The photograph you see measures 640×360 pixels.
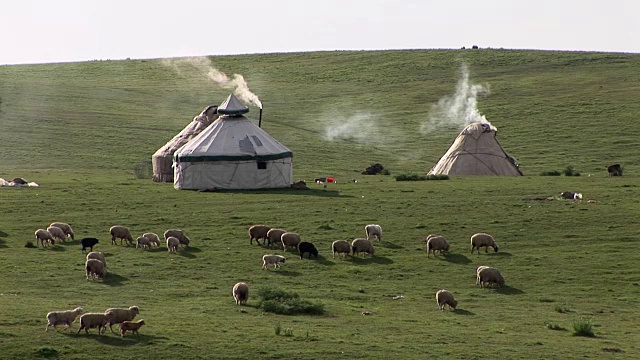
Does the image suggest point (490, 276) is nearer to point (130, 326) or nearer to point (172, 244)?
point (172, 244)

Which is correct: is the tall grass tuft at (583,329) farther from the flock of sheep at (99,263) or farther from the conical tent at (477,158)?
the conical tent at (477,158)

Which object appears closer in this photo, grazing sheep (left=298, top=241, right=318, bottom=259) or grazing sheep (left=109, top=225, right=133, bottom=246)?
grazing sheep (left=298, top=241, right=318, bottom=259)

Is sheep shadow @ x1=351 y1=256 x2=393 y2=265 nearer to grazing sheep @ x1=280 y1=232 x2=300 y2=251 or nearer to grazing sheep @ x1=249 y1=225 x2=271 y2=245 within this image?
grazing sheep @ x1=280 y1=232 x2=300 y2=251

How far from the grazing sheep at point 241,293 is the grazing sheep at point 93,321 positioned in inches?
168

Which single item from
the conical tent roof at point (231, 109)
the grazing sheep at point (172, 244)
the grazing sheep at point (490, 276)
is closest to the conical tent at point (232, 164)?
the conical tent roof at point (231, 109)

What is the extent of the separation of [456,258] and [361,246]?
2569 millimetres

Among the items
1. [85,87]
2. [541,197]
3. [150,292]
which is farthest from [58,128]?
[150,292]

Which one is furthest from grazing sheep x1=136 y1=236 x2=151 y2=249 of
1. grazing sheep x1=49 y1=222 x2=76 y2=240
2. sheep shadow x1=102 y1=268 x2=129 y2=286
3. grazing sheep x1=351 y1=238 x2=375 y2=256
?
grazing sheep x1=351 y1=238 x2=375 y2=256

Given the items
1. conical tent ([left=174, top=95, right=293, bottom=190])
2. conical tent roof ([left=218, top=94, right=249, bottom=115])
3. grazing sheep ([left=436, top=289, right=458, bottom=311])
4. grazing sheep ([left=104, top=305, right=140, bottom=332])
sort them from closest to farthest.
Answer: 1. grazing sheep ([left=104, top=305, right=140, bottom=332])
2. grazing sheep ([left=436, top=289, right=458, bottom=311])
3. conical tent ([left=174, top=95, right=293, bottom=190])
4. conical tent roof ([left=218, top=94, right=249, bottom=115])

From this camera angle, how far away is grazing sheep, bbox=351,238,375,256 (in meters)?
32.8

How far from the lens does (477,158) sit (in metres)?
54.8

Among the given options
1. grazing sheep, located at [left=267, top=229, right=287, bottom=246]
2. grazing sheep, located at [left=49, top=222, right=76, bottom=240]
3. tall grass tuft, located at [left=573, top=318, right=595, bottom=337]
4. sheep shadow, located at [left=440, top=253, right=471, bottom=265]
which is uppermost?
grazing sheep, located at [left=49, top=222, right=76, bottom=240]

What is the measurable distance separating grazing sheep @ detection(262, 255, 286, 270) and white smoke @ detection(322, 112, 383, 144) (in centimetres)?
4406

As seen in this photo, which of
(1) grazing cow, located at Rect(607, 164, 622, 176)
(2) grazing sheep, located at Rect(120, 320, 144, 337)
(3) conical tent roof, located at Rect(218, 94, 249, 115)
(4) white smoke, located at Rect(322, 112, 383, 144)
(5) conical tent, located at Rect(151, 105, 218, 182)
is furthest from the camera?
(4) white smoke, located at Rect(322, 112, 383, 144)
